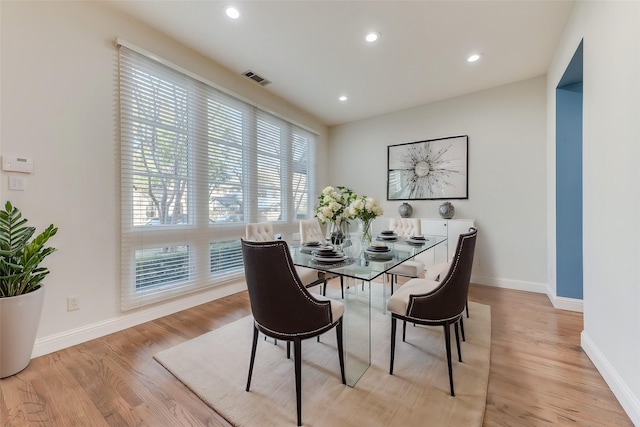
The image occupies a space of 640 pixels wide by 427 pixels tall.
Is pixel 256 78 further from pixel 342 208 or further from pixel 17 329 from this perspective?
pixel 17 329

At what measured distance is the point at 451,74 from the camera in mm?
3289

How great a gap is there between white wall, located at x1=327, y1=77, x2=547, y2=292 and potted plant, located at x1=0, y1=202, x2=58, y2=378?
4.39 m

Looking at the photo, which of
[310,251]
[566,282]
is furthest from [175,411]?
[566,282]

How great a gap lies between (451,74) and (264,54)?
2366 mm

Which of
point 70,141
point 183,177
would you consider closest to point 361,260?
point 183,177

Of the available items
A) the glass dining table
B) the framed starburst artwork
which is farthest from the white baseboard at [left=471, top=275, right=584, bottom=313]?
the glass dining table

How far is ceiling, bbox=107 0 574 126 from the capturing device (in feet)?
7.27

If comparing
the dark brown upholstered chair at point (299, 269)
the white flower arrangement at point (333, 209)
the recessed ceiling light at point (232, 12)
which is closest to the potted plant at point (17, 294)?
the dark brown upholstered chair at point (299, 269)

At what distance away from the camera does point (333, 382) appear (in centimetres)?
164

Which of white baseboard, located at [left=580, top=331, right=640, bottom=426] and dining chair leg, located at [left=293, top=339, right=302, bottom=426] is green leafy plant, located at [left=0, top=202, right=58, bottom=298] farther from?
white baseboard, located at [left=580, top=331, right=640, bottom=426]

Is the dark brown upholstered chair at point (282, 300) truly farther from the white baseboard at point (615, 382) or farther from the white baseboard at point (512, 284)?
the white baseboard at point (512, 284)

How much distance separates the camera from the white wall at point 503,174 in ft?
11.2

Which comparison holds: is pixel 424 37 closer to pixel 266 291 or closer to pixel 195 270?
pixel 266 291

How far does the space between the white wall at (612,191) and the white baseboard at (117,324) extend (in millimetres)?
3506
